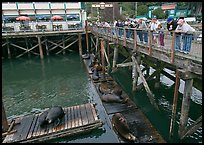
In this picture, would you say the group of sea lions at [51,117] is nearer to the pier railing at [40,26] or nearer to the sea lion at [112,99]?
the sea lion at [112,99]

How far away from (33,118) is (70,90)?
4967mm

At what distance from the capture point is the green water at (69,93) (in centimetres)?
832

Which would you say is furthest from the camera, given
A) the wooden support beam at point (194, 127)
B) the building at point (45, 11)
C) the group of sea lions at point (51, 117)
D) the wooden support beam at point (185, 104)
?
the building at point (45, 11)

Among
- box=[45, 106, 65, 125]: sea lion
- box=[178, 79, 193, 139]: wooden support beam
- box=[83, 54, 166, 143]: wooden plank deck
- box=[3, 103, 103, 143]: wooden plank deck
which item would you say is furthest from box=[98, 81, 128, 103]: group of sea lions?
box=[178, 79, 193, 139]: wooden support beam

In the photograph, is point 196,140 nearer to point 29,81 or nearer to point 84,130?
point 84,130

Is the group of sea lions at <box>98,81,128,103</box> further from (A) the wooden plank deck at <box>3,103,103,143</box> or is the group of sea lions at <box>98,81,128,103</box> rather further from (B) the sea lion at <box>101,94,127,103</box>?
(A) the wooden plank deck at <box>3,103,103,143</box>

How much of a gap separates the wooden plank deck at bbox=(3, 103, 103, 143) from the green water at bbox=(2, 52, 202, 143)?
0.32 meters

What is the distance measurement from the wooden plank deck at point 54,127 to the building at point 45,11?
21769 millimetres

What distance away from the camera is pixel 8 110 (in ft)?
36.0

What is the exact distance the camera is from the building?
28469 millimetres

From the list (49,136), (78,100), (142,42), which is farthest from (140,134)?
(78,100)

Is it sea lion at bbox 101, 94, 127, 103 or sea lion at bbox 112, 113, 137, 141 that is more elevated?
sea lion at bbox 101, 94, 127, 103

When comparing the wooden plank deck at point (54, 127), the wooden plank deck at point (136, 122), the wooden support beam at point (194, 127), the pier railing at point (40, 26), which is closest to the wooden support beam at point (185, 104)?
the wooden support beam at point (194, 127)

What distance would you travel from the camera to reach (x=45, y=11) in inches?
1193
